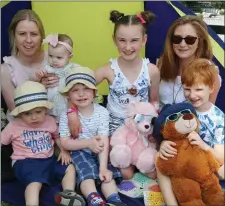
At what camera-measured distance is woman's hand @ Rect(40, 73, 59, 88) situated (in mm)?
2023

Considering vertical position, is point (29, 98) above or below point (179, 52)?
below

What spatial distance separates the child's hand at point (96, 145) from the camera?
180 centimetres

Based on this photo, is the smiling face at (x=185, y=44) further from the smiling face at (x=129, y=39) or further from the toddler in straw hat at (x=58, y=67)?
the toddler in straw hat at (x=58, y=67)

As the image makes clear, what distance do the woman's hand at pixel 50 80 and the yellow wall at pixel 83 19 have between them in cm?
64

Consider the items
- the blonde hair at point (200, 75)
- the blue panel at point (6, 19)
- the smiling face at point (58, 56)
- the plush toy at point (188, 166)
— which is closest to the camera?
the plush toy at point (188, 166)

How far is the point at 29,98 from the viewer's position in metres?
1.82

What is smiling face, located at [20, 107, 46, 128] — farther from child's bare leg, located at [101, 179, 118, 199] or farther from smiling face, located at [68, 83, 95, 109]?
child's bare leg, located at [101, 179, 118, 199]

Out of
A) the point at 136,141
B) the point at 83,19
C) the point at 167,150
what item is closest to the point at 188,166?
the point at 167,150

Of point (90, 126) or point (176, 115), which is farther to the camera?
point (90, 126)

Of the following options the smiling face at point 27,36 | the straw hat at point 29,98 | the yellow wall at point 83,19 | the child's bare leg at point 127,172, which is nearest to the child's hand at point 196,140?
the child's bare leg at point 127,172

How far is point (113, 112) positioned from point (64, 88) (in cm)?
29

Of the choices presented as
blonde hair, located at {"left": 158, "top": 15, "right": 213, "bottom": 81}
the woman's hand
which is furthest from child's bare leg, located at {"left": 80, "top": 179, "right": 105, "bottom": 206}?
blonde hair, located at {"left": 158, "top": 15, "right": 213, "bottom": 81}

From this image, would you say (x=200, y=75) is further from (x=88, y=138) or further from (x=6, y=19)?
(x=6, y=19)

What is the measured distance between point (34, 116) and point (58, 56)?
0.34 m
